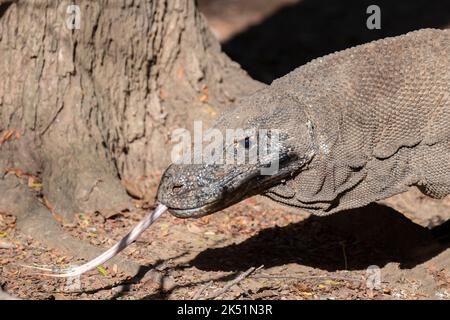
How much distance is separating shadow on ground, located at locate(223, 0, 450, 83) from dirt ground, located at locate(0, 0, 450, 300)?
4.01m

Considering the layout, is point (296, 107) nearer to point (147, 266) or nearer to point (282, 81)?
point (282, 81)

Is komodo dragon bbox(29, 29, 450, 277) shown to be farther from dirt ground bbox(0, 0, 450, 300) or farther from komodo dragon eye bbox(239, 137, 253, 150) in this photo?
dirt ground bbox(0, 0, 450, 300)

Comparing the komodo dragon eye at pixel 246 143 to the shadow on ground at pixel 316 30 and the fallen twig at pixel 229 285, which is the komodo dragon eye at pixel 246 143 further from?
the shadow on ground at pixel 316 30

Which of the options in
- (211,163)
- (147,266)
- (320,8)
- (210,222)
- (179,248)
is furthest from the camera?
(320,8)

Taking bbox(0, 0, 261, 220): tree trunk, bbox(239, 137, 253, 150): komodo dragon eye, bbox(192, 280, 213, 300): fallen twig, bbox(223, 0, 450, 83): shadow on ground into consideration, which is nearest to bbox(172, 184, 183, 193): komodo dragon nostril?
bbox(239, 137, 253, 150): komodo dragon eye

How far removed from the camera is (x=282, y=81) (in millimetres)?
5098

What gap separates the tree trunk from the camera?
604 cm

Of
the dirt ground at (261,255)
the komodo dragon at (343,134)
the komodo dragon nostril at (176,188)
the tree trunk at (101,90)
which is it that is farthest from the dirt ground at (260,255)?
the komodo dragon nostril at (176,188)

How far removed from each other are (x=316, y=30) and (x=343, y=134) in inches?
288

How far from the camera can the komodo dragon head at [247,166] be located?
15.5 ft

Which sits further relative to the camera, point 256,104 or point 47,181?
point 47,181

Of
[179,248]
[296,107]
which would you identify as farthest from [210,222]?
[296,107]

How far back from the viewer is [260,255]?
603cm

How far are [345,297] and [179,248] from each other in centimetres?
125
